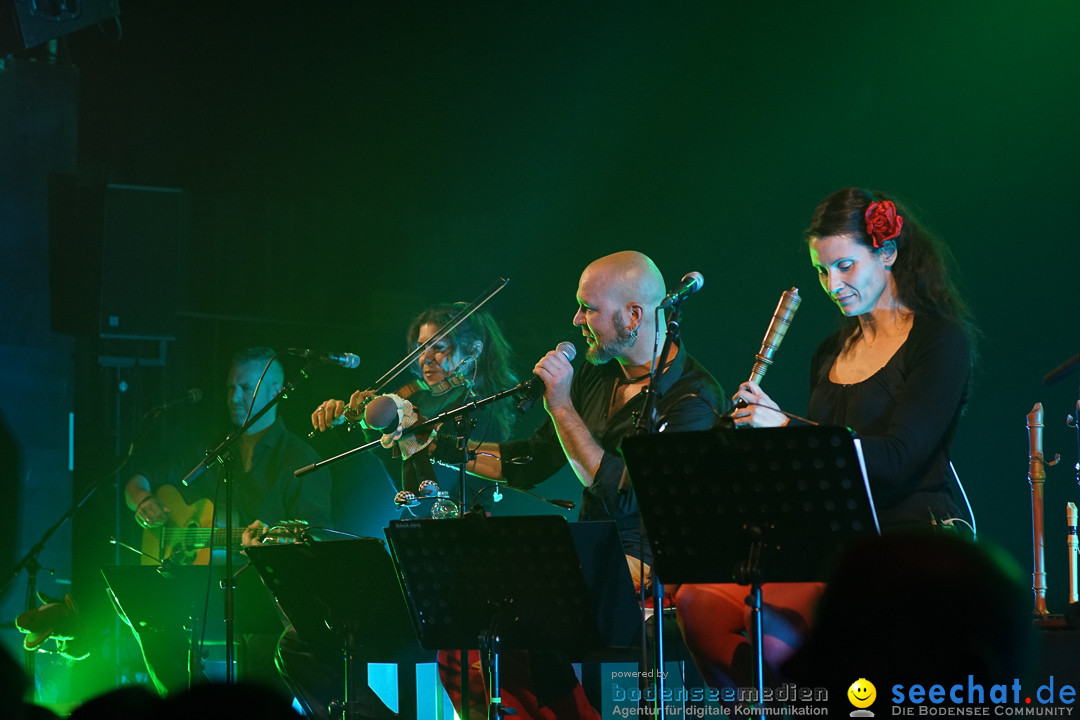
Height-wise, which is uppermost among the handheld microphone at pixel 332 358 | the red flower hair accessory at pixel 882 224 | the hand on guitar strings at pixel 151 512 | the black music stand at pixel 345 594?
the red flower hair accessory at pixel 882 224

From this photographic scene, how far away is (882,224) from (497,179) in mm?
3849

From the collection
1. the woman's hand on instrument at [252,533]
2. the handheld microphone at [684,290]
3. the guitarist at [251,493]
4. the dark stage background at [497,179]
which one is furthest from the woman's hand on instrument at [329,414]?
the dark stage background at [497,179]

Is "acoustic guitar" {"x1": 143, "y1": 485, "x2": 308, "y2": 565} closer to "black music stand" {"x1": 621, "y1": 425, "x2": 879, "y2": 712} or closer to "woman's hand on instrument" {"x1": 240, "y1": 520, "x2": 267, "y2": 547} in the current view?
"woman's hand on instrument" {"x1": 240, "y1": 520, "x2": 267, "y2": 547}

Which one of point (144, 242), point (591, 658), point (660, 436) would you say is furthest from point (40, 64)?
point (660, 436)

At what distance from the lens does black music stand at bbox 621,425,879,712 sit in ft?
8.43

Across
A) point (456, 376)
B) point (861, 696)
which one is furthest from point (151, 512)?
point (861, 696)

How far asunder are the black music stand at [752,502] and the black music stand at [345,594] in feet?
3.78

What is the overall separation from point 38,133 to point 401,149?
2.17m

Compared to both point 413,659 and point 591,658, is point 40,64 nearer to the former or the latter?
point 413,659

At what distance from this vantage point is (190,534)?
19.1ft

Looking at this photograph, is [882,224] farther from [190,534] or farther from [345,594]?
[190,534]

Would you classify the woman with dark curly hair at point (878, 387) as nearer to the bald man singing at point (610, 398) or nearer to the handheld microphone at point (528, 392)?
the bald man singing at point (610, 398)

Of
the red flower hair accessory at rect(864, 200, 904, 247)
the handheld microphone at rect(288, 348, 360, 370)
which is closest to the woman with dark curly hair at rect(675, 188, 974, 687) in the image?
the red flower hair accessory at rect(864, 200, 904, 247)

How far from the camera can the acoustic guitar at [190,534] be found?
4625mm
